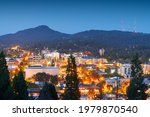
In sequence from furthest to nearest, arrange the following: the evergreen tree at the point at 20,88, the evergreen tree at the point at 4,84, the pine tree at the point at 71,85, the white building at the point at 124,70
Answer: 1. the white building at the point at 124,70
2. the pine tree at the point at 71,85
3. the evergreen tree at the point at 20,88
4. the evergreen tree at the point at 4,84

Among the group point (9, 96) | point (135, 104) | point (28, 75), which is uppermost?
point (135, 104)

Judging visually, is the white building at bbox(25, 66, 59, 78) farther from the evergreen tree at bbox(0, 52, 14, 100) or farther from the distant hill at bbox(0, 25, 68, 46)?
the evergreen tree at bbox(0, 52, 14, 100)

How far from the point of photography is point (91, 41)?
33.8 meters

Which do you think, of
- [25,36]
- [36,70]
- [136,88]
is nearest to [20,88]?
[136,88]

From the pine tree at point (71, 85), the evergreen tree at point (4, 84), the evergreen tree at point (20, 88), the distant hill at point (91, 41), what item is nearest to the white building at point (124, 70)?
the distant hill at point (91, 41)

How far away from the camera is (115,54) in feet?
106

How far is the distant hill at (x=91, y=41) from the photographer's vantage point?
2097cm

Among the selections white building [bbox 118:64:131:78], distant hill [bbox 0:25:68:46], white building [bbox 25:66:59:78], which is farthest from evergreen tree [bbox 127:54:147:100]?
white building [bbox 118:64:131:78]

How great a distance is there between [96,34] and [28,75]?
10956mm

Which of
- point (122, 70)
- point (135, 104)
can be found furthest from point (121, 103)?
point (122, 70)

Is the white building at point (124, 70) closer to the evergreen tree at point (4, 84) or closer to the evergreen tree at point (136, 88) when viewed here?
the evergreen tree at point (136, 88)

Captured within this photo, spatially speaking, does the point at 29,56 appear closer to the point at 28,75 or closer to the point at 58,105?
the point at 28,75

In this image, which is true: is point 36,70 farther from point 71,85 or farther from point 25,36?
point 71,85

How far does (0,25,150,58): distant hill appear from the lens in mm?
20969
